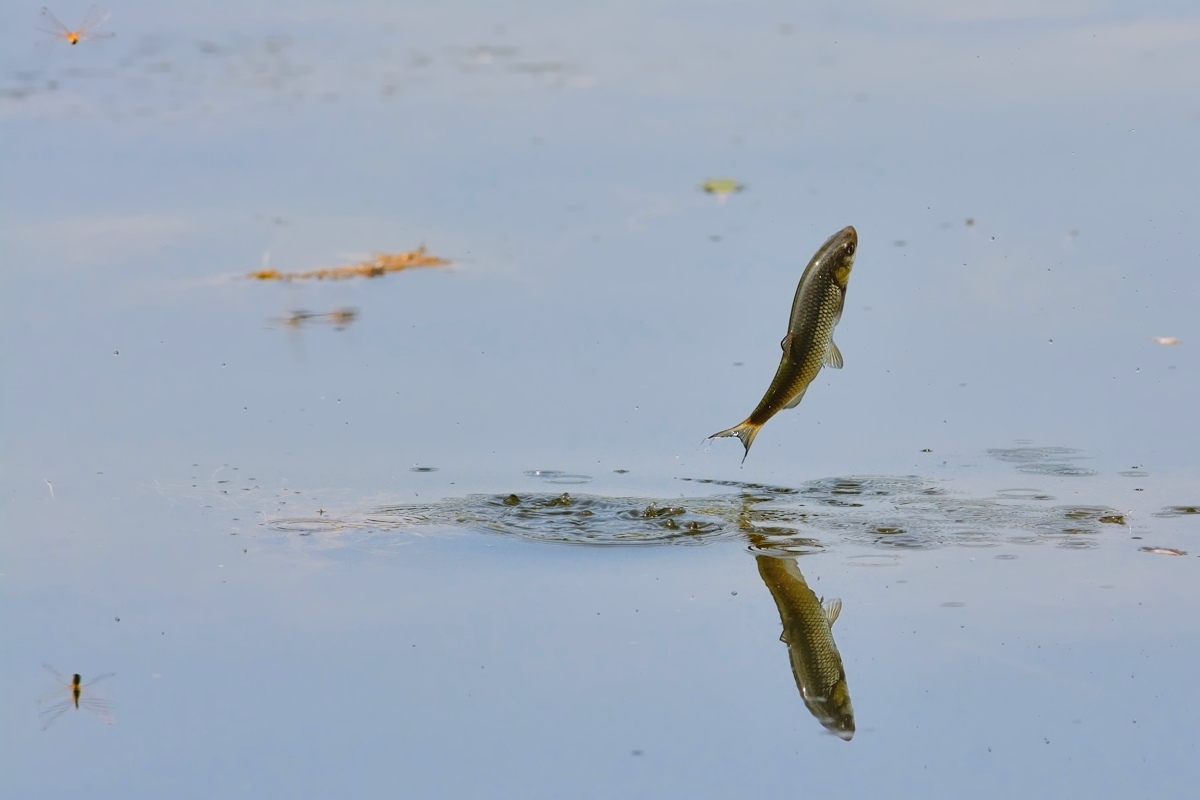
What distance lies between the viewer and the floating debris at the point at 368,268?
24.8ft

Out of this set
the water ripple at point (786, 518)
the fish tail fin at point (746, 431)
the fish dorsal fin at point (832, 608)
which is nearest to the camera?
the fish dorsal fin at point (832, 608)

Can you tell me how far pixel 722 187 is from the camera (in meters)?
8.35

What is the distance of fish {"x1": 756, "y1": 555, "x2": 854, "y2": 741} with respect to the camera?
13.5 ft

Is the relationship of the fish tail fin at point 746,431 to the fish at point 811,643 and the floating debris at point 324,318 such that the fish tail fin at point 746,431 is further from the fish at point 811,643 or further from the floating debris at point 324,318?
the floating debris at point 324,318

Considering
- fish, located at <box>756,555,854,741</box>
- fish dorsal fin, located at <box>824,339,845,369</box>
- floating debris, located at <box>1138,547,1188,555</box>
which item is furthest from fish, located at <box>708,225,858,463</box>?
floating debris, located at <box>1138,547,1188,555</box>

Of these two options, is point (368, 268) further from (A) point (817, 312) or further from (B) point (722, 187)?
(A) point (817, 312)

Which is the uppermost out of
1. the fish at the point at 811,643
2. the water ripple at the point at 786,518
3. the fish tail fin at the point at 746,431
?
the fish tail fin at the point at 746,431

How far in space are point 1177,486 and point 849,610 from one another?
1472 millimetres

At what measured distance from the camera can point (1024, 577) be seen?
4879 mm

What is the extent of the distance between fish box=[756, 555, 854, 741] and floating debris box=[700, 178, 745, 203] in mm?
3494

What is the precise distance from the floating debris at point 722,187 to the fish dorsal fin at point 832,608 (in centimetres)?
382

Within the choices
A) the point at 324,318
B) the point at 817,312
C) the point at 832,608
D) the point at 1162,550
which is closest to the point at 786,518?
the point at 832,608

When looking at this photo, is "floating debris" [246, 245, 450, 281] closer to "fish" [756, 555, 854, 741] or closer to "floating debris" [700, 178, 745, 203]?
"floating debris" [700, 178, 745, 203]

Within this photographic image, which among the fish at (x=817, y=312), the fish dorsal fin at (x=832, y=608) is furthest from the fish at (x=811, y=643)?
the fish at (x=817, y=312)
